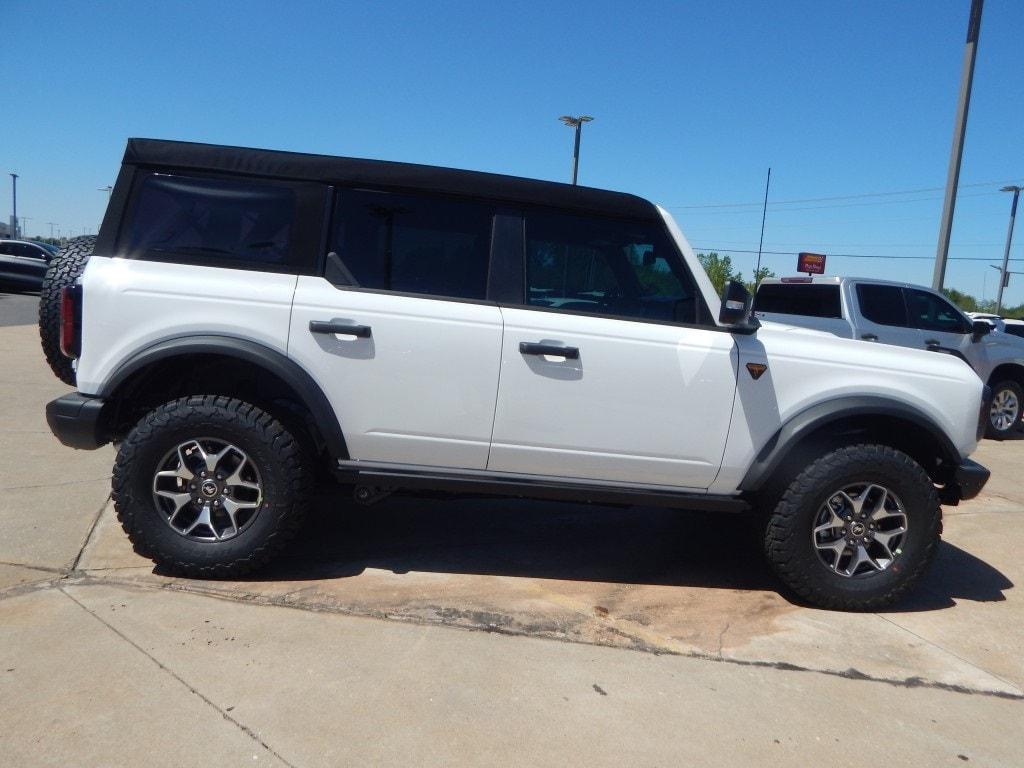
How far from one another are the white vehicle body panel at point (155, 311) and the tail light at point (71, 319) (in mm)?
90

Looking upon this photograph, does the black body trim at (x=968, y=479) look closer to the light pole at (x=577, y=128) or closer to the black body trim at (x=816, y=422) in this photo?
the black body trim at (x=816, y=422)

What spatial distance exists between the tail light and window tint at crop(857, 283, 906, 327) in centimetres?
782

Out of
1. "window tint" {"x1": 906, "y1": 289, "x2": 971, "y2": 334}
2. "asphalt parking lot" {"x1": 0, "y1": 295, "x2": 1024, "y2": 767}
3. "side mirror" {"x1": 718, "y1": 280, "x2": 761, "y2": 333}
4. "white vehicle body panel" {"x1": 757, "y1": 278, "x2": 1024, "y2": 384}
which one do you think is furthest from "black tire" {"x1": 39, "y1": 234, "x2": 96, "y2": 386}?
"window tint" {"x1": 906, "y1": 289, "x2": 971, "y2": 334}

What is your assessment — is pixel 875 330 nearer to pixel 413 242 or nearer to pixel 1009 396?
pixel 1009 396

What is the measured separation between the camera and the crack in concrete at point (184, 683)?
2.52m

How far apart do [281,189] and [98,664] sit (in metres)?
2.11

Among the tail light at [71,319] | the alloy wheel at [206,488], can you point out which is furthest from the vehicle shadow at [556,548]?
the tail light at [71,319]

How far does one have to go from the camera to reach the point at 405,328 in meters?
3.63

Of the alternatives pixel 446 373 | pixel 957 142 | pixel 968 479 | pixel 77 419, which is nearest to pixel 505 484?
pixel 446 373

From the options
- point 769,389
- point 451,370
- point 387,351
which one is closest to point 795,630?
point 769,389

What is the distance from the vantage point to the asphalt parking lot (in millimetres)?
2617

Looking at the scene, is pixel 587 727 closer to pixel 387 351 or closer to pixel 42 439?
pixel 387 351

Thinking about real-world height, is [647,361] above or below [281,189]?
below

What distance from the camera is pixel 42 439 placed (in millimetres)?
6012
